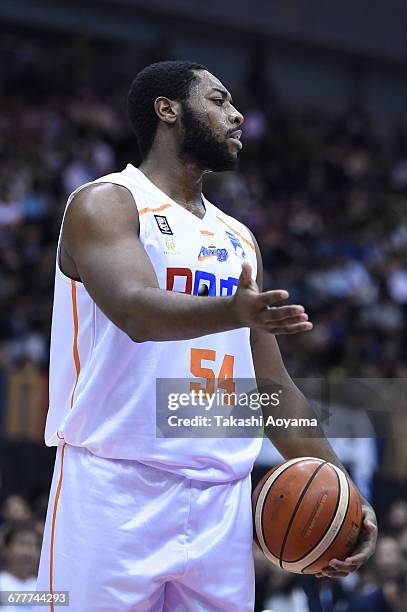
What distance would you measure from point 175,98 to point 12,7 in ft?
Result: 44.8

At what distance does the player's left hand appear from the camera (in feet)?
11.8

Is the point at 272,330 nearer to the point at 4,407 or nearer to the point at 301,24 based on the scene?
the point at 4,407

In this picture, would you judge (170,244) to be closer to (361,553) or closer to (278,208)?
(361,553)

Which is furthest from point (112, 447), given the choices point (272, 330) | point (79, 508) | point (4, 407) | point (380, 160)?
point (380, 160)

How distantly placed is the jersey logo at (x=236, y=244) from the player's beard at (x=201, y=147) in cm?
24

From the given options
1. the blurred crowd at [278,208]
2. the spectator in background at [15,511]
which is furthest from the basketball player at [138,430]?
the spectator in background at [15,511]

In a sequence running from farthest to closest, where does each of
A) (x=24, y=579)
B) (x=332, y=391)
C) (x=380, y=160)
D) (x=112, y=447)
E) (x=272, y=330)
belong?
(x=380, y=160) → (x=332, y=391) → (x=24, y=579) → (x=112, y=447) → (x=272, y=330)

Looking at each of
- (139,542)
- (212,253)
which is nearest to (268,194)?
(212,253)

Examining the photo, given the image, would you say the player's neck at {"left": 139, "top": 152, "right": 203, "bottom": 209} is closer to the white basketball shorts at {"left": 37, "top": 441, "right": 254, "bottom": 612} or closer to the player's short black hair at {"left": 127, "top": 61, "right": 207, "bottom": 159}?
the player's short black hair at {"left": 127, "top": 61, "right": 207, "bottom": 159}

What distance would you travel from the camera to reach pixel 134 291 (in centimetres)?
316

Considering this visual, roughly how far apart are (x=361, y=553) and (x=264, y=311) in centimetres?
117

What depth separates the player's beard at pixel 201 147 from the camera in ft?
12.6

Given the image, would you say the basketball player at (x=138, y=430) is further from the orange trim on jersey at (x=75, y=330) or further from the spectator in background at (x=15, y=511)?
the spectator in background at (x=15, y=511)

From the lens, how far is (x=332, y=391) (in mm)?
8773
